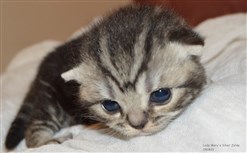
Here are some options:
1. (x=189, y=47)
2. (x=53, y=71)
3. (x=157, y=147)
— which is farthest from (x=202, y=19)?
(x=157, y=147)

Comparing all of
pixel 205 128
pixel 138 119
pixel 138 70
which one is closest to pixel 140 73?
pixel 138 70

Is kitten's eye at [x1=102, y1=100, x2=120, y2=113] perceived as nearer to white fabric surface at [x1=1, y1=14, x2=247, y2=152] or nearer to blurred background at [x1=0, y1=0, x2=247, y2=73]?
white fabric surface at [x1=1, y1=14, x2=247, y2=152]

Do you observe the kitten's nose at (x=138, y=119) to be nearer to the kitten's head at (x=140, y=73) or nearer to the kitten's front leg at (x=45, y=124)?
the kitten's head at (x=140, y=73)

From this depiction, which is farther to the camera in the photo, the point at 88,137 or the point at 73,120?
the point at 73,120

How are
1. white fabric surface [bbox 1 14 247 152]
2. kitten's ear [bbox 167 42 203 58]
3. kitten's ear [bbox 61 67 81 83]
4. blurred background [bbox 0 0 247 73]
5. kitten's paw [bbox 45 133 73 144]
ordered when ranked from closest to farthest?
white fabric surface [bbox 1 14 247 152] < kitten's ear [bbox 167 42 203 58] < kitten's ear [bbox 61 67 81 83] < kitten's paw [bbox 45 133 73 144] < blurred background [bbox 0 0 247 73]

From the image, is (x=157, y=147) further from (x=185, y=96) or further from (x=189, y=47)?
(x=189, y=47)

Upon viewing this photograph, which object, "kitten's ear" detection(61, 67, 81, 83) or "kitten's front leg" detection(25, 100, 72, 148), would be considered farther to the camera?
"kitten's front leg" detection(25, 100, 72, 148)


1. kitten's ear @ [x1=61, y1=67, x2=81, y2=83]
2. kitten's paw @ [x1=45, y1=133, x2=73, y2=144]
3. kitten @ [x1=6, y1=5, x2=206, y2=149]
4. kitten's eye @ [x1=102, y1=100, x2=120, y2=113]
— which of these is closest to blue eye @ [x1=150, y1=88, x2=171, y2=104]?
kitten @ [x1=6, y1=5, x2=206, y2=149]

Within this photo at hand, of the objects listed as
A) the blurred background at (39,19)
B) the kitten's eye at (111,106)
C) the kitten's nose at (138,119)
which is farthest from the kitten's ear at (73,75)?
the blurred background at (39,19)
